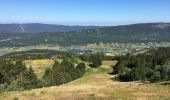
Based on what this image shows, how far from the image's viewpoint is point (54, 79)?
11456 centimetres

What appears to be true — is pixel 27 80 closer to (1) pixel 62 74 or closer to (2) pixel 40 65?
Result: (1) pixel 62 74

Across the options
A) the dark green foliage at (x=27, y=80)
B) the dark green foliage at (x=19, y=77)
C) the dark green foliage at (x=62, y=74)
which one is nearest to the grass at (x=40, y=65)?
the dark green foliage at (x=62, y=74)

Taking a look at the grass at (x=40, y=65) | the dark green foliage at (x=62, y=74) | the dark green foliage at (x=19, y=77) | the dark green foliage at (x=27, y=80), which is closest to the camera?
the dark green foliage at (x=27, y=80)

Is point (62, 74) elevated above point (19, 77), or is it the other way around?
point (19, 77)

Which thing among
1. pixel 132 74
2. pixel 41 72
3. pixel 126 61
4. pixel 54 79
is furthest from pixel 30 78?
pixel 126 61

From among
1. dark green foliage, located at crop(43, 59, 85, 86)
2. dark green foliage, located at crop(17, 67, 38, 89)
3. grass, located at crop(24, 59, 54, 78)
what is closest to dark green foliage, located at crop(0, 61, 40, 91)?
dark green foliage, located at crop(17, 67, 38, 89)

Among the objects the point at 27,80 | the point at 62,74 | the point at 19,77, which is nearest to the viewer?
the point at 27,80

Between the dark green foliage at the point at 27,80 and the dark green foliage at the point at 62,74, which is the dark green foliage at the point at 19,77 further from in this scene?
the dark green foliage at the point at 62,74

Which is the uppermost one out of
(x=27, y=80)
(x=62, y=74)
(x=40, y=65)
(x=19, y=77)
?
(x=19, y=77)

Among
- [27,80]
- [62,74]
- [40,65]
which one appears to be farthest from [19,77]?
[40,65]

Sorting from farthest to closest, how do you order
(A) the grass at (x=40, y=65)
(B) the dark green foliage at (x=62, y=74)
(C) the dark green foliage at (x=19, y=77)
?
1. (A) the grass at (x=40, y=65)
2. (B) the dark green foliage at (x=62, y=74)
3. (C) the dark green foliage at (x=19, y=77)

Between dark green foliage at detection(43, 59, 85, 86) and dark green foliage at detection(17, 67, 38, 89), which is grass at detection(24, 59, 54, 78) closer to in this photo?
dark green foliage at detection(43, 59, 85, 86)

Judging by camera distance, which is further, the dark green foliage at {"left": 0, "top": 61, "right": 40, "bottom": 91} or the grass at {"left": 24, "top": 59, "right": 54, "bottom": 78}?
the grass at {"left": 24, "top": 59, "right": 54, "bottom": 78}

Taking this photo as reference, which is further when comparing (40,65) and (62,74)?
(40,65)
